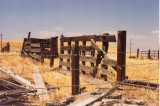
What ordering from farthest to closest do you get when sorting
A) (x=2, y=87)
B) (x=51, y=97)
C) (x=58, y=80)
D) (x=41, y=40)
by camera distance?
(x=41, y=40) < (x=58, y=80) < (x=2, y=87) < (x=51, y=97)

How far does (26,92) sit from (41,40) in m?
9.40

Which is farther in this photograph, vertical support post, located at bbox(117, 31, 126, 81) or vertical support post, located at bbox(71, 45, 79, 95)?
vertical support post, located at bbox(71, 45, 79, 95)

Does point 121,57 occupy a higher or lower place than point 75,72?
higher

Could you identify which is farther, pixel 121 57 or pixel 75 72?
pixel 75 72

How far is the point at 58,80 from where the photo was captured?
25.4 feet

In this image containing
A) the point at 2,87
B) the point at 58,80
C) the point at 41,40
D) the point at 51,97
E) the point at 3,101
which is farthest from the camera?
the point at 41,40

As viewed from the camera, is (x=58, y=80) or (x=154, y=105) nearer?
(x=154, y=105)

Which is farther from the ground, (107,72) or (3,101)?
(107,72)

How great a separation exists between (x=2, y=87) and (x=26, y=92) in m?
1.26

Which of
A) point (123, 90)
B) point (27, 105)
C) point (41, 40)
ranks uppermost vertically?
point (41, 40)

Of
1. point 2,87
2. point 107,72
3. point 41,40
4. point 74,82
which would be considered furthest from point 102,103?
point 41,40

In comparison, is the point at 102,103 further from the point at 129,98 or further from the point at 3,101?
the point at 3,101

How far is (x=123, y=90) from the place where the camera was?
5047 mm

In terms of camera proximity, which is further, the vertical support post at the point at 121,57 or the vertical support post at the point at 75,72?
the vertical support post at the point at 75,72
